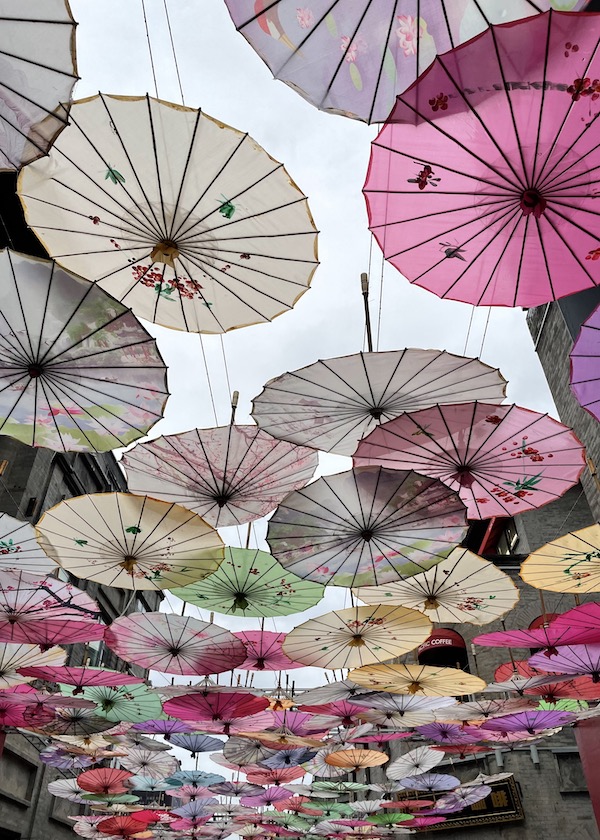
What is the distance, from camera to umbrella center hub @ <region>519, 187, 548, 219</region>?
431 cm

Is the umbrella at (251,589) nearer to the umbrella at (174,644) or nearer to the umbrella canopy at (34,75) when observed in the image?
the umbrella at (174,644)

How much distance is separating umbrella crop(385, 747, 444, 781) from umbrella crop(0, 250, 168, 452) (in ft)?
42.1

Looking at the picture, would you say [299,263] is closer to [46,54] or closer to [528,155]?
[528,155]

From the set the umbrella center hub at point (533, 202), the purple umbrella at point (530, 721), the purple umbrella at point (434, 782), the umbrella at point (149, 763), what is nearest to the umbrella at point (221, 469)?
the umbrella center hub at point (533, 202)

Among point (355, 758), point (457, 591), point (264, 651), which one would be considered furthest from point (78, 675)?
point (355, 758)

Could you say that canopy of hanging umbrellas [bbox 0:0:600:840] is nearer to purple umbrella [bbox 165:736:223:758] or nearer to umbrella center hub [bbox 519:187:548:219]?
umbrella center hub [bbox 519:187:548:219]

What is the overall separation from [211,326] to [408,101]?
9.41 ft

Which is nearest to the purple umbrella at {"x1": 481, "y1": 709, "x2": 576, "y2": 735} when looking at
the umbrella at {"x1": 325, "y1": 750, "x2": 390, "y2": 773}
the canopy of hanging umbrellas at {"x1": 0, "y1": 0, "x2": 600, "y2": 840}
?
the canopy of hanging umbrellas at {"x1": 0, "y1": 0, "x2": 600, "y2": 840}

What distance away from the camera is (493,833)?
1650cm

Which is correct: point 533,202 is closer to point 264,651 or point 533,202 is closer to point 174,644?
point 174,644

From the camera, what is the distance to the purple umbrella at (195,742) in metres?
15.3

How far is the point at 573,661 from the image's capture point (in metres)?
10.1

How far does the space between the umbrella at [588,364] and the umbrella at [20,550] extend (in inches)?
269

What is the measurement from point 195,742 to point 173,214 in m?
14.8
